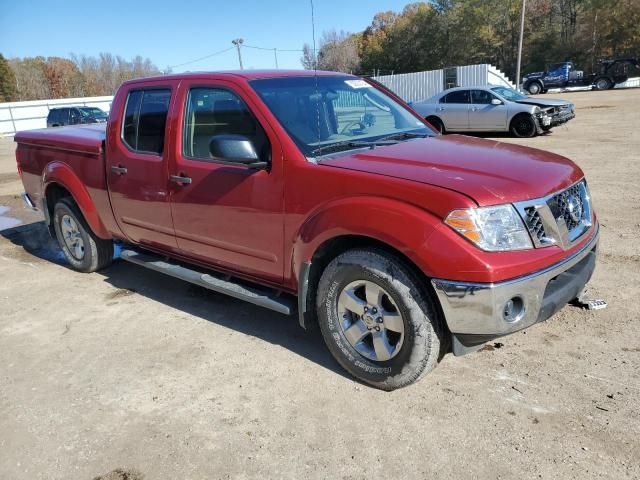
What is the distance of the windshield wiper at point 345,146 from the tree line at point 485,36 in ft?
206

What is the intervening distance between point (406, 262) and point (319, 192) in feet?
2.22

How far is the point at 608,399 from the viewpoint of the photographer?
116 inches

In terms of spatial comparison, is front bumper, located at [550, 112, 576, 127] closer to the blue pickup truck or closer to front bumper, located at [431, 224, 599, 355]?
front bumper, located at [431, 224, 599, 355]

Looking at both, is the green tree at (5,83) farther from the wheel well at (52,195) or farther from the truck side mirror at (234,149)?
A: the truck side mirror at (234,149)

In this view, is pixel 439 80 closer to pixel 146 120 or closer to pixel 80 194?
pixel 80 194

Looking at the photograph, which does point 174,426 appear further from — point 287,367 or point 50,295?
point 50,295

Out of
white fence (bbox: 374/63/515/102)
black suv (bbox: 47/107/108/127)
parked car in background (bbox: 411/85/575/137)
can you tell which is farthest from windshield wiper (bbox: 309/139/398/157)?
white fence (bbox: 374/63/515/102)

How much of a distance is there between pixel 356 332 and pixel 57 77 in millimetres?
94033

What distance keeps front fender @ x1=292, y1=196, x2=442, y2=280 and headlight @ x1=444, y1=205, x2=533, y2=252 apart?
0.39ft

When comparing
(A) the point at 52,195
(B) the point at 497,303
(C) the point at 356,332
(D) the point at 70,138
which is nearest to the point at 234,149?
(C) the point at 356,332

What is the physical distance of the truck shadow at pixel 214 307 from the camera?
3857mm

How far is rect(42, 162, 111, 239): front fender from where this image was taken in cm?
511

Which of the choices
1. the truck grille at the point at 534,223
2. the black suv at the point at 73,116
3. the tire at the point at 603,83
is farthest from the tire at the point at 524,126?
the tire at the point at 603,83

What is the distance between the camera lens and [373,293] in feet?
9.99
